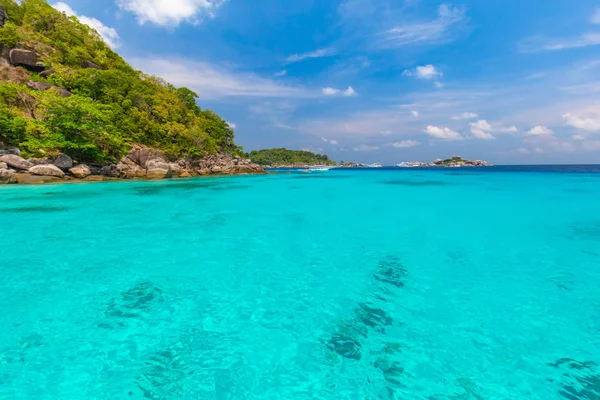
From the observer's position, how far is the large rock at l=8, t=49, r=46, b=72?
36688 millimetres

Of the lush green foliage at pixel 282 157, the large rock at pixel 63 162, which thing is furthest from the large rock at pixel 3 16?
the lush green foliage at pixel 282 157

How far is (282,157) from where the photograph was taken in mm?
163750

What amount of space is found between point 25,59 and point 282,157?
12988 centimetres

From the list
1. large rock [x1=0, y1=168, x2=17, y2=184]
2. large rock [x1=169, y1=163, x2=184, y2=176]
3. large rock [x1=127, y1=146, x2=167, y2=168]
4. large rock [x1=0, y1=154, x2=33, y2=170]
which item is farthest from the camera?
large rock [x1=169, y1=163, x2=184, y2=176]

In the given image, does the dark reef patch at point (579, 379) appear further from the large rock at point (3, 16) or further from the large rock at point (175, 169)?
the large rock at point (3, 16)

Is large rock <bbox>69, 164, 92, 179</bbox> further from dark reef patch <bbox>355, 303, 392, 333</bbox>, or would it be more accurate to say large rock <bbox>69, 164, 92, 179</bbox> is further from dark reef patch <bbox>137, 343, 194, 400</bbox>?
dark reef patch <bbox>355, 303, 392, 333</bbox>

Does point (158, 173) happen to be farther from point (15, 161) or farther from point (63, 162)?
point (15, 161)

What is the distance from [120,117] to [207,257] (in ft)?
146

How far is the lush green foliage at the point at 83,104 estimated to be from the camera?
1192 inches

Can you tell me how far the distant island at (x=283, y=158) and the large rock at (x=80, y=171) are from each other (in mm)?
116959

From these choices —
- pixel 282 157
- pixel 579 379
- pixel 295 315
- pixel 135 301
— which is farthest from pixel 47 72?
pixel 282 157

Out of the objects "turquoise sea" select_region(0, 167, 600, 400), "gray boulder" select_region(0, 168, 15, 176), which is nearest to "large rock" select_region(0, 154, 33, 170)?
"gray boulder" select_region(0, 168, 15, 176)

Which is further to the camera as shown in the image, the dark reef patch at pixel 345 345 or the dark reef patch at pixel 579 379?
the dark reef patch at pixel 345 345

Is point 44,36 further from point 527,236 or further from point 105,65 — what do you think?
point 527,236
